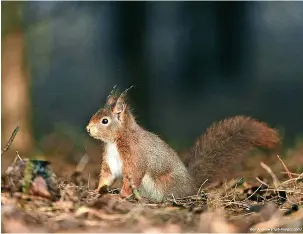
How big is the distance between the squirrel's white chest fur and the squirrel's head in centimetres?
5

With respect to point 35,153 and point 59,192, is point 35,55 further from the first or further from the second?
point 59,192

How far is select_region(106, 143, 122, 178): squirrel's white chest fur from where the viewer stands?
416cm

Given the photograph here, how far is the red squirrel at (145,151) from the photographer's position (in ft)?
13.4

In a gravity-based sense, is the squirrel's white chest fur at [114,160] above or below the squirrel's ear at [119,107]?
below

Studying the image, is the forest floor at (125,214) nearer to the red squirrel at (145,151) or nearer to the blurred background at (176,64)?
the red squirrel at (145,151)

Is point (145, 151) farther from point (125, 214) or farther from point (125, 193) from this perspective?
point (125, 214)

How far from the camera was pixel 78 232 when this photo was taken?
9.34 ft

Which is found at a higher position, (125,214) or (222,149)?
(222,149)

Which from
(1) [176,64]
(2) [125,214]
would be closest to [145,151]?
(2) [125,214]

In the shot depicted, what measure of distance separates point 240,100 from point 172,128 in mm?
3181

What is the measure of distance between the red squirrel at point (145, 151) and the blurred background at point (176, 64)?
19.5 feet

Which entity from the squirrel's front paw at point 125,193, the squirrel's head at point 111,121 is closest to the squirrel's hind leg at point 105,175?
the squirrel's head at point 111,121

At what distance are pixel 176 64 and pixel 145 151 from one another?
48.8 ft

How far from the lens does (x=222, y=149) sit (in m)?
4.55
